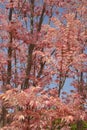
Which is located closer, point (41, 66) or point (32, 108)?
point (32, 108)

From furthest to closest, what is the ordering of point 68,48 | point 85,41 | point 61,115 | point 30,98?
point 85,41
point 68,48
point 61,115
point 30,98

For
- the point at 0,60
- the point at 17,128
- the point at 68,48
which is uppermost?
the point at 68,48

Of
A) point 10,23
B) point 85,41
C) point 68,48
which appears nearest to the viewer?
point 68,48

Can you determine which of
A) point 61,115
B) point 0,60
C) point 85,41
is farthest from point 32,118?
point 85,41

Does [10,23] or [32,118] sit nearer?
[32,118]

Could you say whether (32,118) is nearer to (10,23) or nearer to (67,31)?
(67,31)

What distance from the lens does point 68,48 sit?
9.87 m

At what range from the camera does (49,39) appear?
1073 cm

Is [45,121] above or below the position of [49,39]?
below

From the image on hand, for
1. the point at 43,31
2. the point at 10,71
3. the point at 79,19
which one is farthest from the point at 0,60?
the point at 79,19

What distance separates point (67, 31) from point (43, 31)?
279cm

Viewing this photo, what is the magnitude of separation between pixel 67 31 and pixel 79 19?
4582mm

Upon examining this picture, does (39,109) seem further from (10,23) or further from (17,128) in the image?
(10,23)

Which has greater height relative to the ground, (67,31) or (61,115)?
(67,31)
